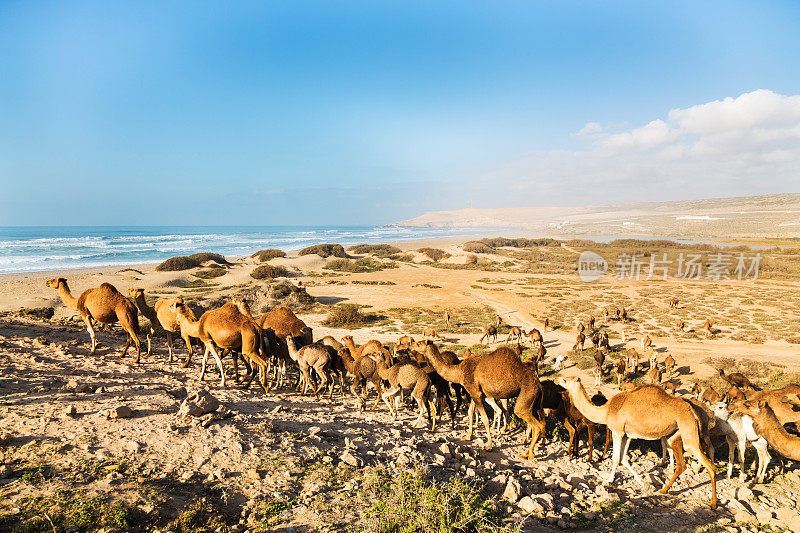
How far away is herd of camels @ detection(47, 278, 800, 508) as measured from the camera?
6266 millimetres

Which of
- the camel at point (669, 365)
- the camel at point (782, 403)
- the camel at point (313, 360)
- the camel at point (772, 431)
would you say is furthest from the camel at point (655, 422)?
the camel at point (669, 365)

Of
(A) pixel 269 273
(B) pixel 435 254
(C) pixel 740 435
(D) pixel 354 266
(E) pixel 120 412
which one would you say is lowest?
(D) pixel 354 266

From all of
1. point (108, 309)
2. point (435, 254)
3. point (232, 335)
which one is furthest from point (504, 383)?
point (435, 254)

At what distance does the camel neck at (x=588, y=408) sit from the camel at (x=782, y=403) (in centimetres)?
424

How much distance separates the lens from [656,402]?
20.3ft

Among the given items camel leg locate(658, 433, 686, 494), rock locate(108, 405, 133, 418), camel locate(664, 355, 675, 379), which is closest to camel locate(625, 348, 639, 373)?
camel locate(664, 355, 675, 379)

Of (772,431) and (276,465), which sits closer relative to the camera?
(276,465)

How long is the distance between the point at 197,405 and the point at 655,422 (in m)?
7.79

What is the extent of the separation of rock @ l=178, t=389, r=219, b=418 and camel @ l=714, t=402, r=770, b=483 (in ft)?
30.9

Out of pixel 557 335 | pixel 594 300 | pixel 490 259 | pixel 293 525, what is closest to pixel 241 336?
pixel 293 525

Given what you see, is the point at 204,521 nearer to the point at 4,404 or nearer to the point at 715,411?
the point at 4,404

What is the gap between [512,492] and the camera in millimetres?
5605

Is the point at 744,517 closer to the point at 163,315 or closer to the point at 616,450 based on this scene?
the point at 616,450

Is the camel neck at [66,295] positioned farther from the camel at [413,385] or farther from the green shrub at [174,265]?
the green shrub at [174,265]
